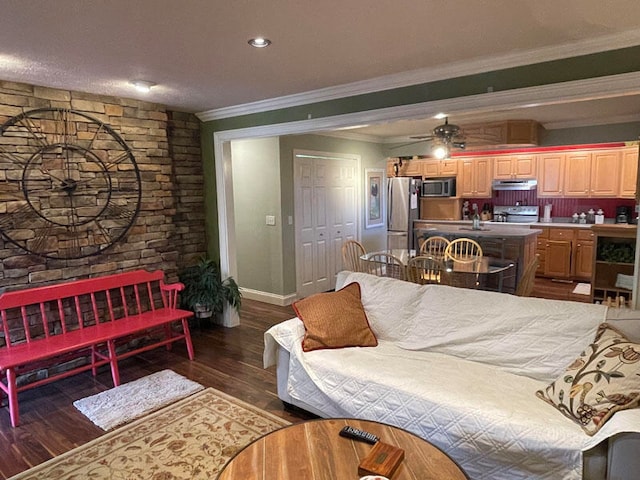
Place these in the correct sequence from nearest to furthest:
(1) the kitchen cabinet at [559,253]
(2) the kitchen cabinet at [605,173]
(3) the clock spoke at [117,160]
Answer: (3) the clock spoke at [117,160]
(2) the kitchen cabinet at [605,173]
(1) the kitchen cabinet at [559,253]

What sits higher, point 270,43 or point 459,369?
point 270,43

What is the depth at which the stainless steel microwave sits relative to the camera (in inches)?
303

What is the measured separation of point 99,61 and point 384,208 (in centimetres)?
548

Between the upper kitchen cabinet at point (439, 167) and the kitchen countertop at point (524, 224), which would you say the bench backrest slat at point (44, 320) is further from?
the upper kitchen cabinet at point (439, 167)

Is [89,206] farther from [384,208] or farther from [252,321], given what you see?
[384,208]

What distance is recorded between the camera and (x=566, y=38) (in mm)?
2412

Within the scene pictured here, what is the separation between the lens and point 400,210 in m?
7.45

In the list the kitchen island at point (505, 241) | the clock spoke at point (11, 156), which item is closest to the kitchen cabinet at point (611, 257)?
the kitchen island at point (505, 241)

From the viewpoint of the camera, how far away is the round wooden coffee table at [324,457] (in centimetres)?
153

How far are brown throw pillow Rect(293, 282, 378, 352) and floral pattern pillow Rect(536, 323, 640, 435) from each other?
45.1 inches

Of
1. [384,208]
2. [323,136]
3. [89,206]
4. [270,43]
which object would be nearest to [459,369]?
[270,43]

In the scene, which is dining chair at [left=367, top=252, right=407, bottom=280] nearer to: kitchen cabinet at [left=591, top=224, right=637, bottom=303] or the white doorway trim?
the white doorway trim

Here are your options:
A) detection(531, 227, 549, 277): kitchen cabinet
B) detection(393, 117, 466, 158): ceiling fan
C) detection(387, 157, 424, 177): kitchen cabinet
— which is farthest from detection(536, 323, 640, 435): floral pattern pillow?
detection(387, 157, 424, 177): kitchen cabinet

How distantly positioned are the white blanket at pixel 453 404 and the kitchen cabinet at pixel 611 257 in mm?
2909
